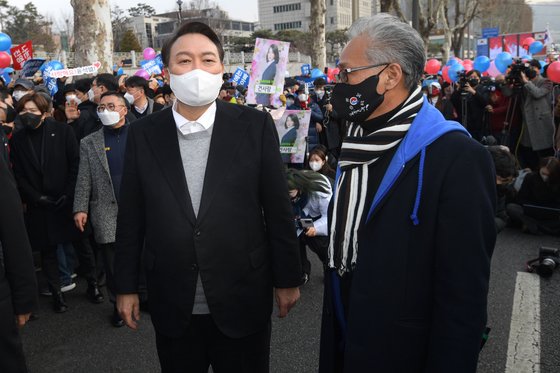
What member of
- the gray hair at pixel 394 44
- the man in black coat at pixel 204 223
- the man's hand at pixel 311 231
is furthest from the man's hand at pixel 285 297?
the man's hand at pixel 311 231

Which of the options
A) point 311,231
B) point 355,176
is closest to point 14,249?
point 355,176

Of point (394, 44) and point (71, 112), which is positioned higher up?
point (394, 44)

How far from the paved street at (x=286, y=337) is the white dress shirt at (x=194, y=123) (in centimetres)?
190

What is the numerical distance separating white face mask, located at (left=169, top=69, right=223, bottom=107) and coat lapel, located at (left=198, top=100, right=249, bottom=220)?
9 cm

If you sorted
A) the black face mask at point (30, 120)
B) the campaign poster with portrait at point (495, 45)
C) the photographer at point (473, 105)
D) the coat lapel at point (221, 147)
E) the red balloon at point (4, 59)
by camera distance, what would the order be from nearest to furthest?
the coat lapel at point (221, 147) < the black face mask at point (30, 120) < the photographer at point (473, 105) < the red balloon at point (4, 59) < the campaign poster with portrait at point (495, 45)

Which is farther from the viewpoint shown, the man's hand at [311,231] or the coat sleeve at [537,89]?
the coat sleeve at [537,89]

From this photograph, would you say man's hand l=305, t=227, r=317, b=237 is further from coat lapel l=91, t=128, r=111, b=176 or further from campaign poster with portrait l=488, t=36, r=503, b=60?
campaign poster with portrait l=488, t=36, r=503, b=60

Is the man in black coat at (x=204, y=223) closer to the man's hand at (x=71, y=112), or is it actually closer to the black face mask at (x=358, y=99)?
the black face mask at (x=358, y=99)

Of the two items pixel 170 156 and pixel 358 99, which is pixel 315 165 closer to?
pixel 170 156

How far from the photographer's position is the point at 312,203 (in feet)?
15.3

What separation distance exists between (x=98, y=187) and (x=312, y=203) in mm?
1862

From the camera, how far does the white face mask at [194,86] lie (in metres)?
2.25

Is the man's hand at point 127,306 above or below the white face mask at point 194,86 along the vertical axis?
below

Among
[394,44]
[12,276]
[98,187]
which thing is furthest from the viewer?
[98,187]
